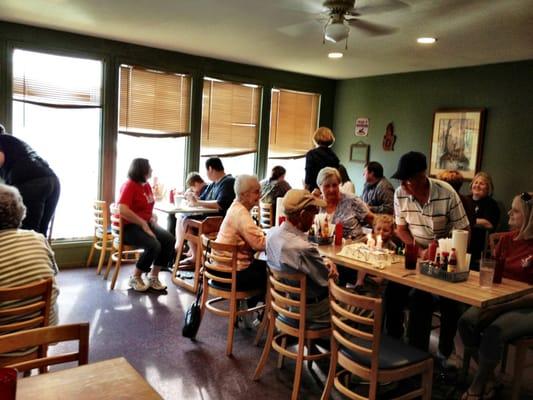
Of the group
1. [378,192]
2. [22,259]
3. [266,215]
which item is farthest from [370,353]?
[266,215]

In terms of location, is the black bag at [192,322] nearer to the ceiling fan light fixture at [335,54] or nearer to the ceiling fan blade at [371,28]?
the ceiling fan blade at [371,28]

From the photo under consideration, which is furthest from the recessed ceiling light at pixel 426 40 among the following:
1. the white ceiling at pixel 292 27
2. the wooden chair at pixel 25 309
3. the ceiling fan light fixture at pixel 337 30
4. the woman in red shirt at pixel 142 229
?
the wooden chair at pixel 25 309

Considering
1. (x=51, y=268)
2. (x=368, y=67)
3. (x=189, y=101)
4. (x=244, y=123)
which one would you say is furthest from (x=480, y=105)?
(x=51, y=268)

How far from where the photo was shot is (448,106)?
5.78 meters

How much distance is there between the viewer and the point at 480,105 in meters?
5.44

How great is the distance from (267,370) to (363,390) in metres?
0.59

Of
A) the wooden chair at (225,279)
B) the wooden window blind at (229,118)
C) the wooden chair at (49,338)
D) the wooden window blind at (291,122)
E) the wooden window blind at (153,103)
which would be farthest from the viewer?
the wooden window blind at (291,122)

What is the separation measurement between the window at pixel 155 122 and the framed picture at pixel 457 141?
9.89 ft

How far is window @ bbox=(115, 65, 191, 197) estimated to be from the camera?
5410 mm

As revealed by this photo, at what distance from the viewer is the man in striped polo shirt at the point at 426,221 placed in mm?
2957

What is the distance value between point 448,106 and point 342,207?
2.92 metres

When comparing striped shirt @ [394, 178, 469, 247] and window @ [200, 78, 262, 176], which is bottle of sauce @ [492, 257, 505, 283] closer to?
striped shirt @ [394, 178, 469, 247]

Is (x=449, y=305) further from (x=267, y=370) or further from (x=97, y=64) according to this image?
(x=97, y=64)

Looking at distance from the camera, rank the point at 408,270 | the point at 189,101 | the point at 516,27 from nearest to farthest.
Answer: the point at 408,270
the point at 516,27
the point at 189,101
